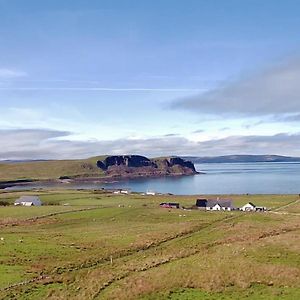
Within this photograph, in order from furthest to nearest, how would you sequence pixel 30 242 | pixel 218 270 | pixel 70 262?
pixel 30 242 < pixel 70 262 < pixel 218 270

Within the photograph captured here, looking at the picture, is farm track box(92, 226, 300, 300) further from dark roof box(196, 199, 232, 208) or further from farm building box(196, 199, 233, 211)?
dark roof box(196, 199, 232, 208)

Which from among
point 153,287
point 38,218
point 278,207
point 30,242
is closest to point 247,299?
point 153,287

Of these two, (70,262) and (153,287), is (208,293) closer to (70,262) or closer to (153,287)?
(153,287)

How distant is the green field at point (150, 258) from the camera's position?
104ft

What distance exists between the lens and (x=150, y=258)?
42.0 m

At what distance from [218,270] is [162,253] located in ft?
28.4

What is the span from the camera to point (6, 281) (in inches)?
1310

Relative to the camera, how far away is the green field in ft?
104

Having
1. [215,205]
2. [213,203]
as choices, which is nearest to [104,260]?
[215,205]

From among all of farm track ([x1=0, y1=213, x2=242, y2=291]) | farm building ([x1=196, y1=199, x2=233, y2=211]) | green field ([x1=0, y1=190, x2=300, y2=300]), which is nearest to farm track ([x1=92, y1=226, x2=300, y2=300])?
green field ([x1=0, y1=190, x2=300, y2=300])

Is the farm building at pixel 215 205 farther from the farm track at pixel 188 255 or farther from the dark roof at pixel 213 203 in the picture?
the farm track at pixel 188 255

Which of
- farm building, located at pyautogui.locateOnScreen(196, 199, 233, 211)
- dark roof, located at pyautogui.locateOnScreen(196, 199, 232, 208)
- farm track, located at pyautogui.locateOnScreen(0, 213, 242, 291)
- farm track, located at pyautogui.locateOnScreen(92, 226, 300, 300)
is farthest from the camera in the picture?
dark roof, located at pyautogui.locateOnScreen(196, 199, 232, 208)

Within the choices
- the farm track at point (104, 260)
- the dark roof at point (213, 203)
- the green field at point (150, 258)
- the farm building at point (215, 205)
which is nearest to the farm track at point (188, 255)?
the green field at point (150, 258)

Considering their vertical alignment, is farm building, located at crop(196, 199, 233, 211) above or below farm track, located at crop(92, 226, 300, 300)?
above
